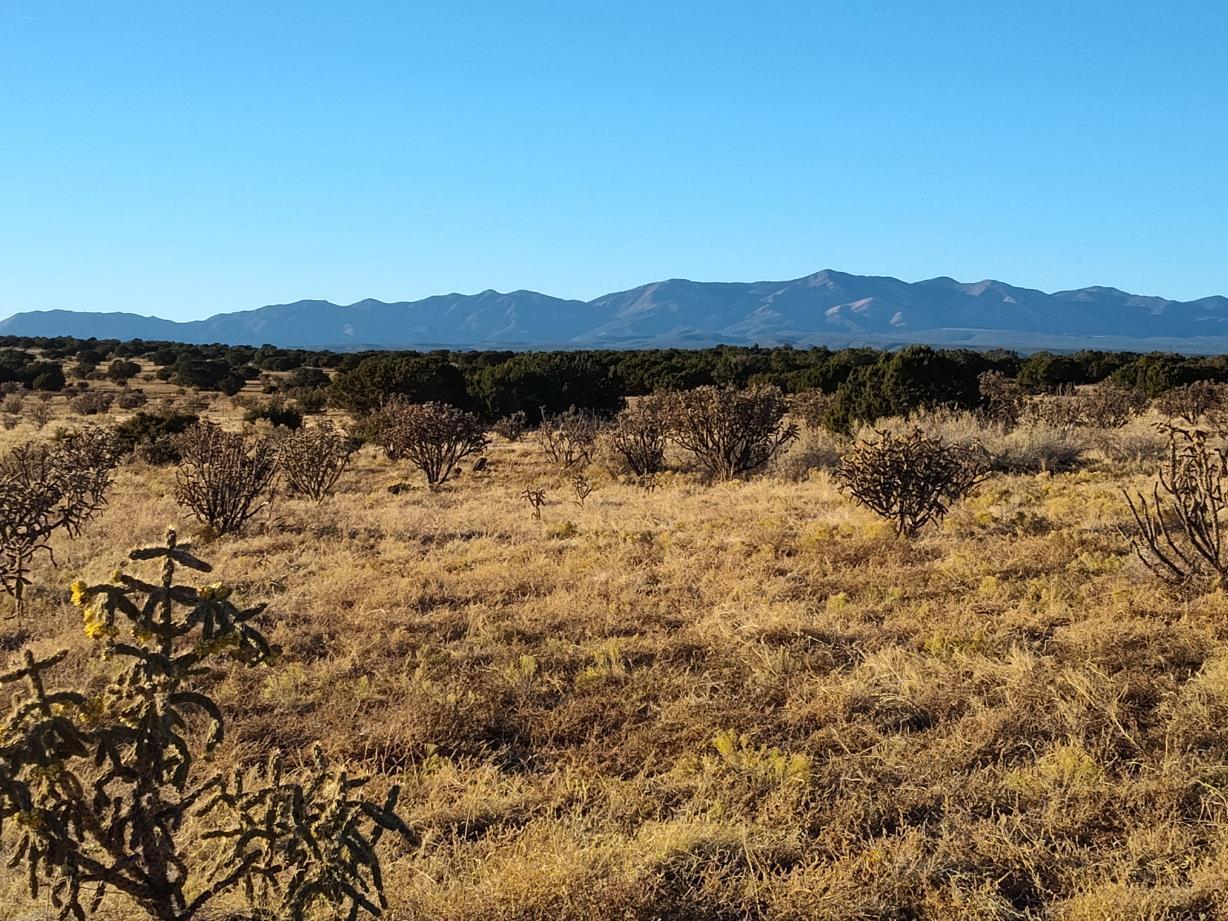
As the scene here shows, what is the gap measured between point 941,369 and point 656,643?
1623 cm

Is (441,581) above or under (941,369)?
under

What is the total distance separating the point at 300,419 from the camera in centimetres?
2519

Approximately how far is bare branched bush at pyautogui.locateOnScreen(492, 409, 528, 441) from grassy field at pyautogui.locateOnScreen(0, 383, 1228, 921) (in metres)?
14.3

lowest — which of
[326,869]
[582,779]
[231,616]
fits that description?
[582,779]

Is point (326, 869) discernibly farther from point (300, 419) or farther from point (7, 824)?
point (300, 419)

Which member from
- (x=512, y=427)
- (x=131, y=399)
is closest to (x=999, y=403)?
(x=512, y=427)

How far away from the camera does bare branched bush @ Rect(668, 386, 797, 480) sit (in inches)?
627

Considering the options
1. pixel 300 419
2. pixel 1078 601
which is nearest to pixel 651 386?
pixel 300 419

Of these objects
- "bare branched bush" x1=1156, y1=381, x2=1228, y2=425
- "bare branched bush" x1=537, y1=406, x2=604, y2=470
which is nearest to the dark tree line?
"bare branched bush" x1=537, y1=406, x2=604, y2=470

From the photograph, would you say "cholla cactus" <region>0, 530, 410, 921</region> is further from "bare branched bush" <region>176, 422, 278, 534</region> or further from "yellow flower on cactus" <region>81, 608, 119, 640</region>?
"bare branched bush" <region>176, 422, 278, 534</region>

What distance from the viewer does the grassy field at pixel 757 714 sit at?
348cm

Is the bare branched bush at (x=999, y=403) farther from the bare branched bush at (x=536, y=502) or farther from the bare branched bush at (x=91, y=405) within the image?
the bare branched bush at (x=91, y=405)

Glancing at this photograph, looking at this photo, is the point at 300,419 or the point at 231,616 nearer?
the point at 231,616

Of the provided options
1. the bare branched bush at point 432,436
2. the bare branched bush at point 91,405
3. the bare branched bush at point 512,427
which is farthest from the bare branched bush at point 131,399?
the bare branched bush at point 432,436
